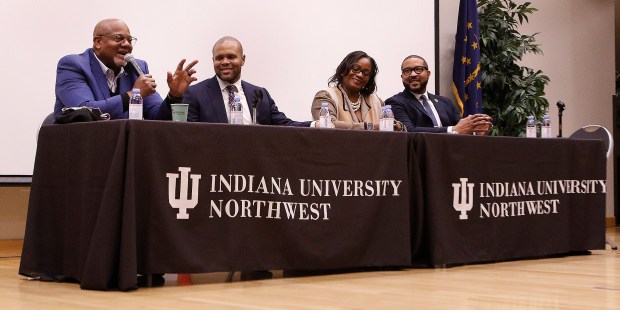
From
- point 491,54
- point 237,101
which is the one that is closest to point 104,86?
point 237,101

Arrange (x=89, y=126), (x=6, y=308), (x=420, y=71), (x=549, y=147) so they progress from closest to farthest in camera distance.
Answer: (x=6, y=308) → (x=89, y=126) → (x=549, y=147) → (x=420, y=71)

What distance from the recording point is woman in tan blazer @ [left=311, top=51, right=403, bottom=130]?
5305 millimetres

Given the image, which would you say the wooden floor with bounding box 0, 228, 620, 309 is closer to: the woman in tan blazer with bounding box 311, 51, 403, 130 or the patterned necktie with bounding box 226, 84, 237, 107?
the patterned necktie with bounding box 226, 84, 237, 107

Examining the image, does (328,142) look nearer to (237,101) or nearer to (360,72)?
(237,101)

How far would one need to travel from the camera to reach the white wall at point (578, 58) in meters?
8.68

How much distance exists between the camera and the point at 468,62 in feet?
25.0

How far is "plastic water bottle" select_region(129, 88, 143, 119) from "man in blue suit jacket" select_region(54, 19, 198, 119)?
6.8 inches

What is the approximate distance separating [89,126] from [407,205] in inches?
62.8

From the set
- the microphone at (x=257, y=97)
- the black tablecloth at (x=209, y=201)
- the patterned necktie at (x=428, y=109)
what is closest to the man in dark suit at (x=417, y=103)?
the patterned necktie at (x=428, y=109)

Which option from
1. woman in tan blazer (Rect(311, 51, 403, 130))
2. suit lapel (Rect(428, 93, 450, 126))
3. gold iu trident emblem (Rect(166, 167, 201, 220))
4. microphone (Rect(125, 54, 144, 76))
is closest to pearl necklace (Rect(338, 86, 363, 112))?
woman in tan blazer (Rect(311, 51, 403, 130))

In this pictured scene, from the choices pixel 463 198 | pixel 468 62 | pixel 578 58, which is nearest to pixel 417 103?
pixel 463 198

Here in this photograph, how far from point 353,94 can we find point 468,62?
2425mm

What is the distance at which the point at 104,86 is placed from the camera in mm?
4473

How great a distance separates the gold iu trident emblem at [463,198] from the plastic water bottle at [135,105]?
1667 millimetres
